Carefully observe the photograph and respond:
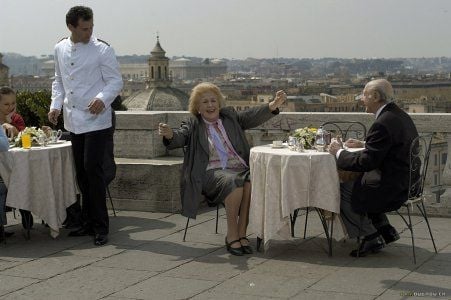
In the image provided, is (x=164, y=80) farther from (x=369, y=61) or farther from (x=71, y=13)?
(x=71, y=13)

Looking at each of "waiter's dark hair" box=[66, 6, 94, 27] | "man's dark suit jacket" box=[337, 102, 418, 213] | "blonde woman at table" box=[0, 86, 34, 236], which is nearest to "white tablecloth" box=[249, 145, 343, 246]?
"man's dark suit jacket" box=[337, 102, 418, 213]

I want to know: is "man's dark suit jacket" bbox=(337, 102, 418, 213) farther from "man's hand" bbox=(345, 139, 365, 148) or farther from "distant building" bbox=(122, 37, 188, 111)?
"distant building" bbox=(122, 37, 188, 111)

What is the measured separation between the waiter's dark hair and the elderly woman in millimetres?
978

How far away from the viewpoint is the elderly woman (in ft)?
19.1

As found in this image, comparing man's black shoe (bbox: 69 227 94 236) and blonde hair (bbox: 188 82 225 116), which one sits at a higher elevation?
blonde hair (bbox: 188 82 225 116)

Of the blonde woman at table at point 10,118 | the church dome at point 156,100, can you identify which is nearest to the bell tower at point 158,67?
the church dome at point 156,100

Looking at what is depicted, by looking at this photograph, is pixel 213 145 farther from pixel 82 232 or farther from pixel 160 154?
pixel 160 154

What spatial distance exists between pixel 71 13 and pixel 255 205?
6.49 feet

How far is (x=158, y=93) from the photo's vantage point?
439 feet

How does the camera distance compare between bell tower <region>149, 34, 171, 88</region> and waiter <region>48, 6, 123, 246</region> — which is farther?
bell tower <region>149, 34, 171, 88</region>

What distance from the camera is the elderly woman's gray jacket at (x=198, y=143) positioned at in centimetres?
590

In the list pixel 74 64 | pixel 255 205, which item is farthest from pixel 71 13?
pixel 255 205

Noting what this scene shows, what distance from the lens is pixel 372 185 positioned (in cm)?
530

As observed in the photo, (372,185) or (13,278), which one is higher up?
(372,185)
